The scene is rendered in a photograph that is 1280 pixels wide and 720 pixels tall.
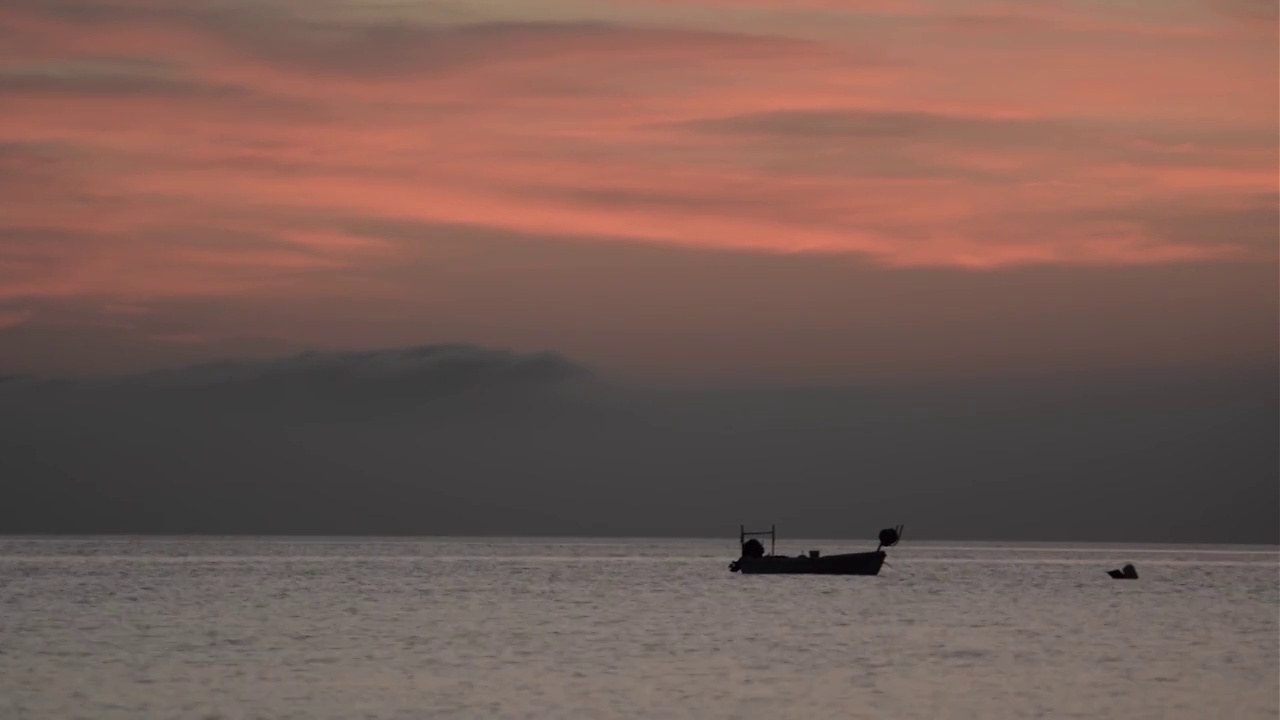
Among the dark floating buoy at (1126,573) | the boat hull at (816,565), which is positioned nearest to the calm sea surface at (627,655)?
the boat hull at (816,565)

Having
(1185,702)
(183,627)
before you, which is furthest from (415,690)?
(183,627)

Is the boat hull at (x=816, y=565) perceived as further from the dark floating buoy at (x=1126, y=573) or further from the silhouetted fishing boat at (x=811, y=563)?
the dark floating buoy at (x=1126, y=573)

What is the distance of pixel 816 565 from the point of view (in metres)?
155

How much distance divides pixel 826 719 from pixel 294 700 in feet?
52.0

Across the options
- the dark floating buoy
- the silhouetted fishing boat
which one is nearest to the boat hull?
the silhouetted fishing boat

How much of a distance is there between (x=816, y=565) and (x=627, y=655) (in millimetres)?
80857

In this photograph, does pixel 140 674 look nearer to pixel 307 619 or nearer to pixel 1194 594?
pixel 307 619

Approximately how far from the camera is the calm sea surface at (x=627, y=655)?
5762 centimetres

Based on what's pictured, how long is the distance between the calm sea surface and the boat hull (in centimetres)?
1384

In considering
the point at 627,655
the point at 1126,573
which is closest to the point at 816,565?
the point at 1126,573

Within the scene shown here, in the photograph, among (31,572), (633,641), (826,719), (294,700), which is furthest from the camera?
(31,572)

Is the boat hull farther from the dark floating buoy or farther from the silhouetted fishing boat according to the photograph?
the dark floating buoy

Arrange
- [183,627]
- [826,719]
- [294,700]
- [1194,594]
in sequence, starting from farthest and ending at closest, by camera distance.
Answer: [1194,594]
[183,627]
[294,700]
[826,719]

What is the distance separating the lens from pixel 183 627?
93.2 meters
